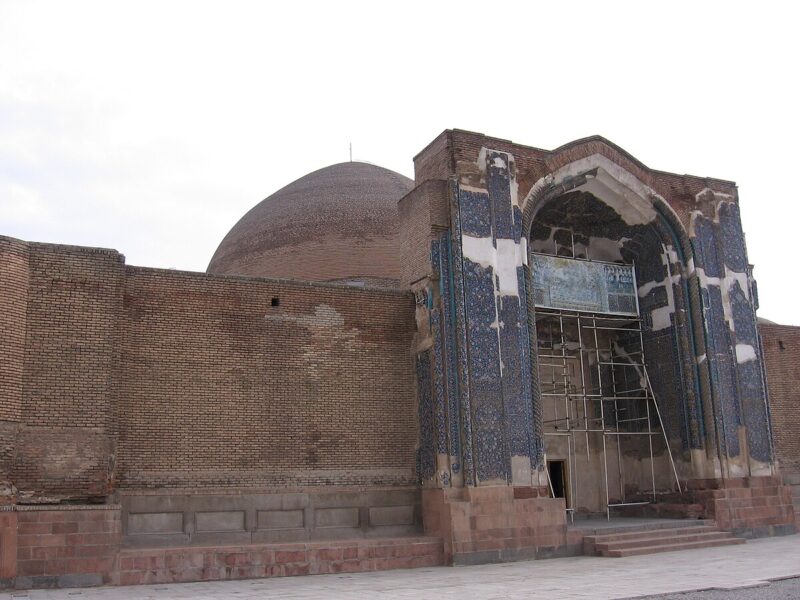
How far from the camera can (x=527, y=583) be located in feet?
30.5

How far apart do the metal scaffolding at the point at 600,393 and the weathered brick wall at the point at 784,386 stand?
3.37m

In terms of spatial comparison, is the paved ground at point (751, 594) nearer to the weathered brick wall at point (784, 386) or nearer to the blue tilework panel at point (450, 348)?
the blue tilework panel at point (450, 348)

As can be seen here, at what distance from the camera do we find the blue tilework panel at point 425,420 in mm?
12766

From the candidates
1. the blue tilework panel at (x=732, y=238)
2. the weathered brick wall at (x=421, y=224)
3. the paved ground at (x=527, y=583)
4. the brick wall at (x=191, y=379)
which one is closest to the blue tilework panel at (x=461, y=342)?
the weathered brick wall at (x=421, y=224)

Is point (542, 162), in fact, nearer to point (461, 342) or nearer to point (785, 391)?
point (461, 342)

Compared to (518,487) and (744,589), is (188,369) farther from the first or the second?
(744,589)

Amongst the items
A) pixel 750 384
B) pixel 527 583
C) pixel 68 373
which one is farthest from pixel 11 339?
pixel 750 384

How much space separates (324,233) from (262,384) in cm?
807

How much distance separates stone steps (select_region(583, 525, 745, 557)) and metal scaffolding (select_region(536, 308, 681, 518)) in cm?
180

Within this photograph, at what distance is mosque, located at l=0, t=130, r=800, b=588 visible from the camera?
34.7ft

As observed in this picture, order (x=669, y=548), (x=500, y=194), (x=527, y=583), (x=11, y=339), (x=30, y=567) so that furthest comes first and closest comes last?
(x=500, y=194), (x=669, y=548), (x=11, y=339), (x=30, y=567), (x=527, y=583)

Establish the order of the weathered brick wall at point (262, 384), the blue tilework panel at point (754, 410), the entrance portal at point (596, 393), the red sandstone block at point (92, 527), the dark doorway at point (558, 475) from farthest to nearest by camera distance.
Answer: the dark doorway at point (558, 475) → the entrance portal at point (596, 393) → the blue tilework panel at point (754, 410) → the weathered brick wall at point (262, 384) → the red sandstone block at point (92, 527)

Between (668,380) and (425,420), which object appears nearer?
(425,420)

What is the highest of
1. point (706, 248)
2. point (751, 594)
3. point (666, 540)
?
point (706, 248)
